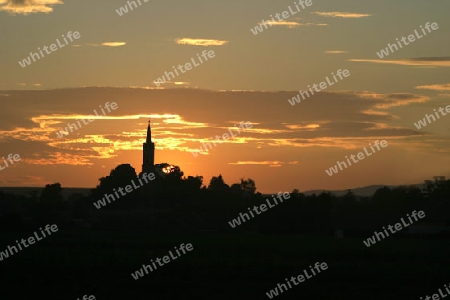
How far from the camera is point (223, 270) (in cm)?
4700

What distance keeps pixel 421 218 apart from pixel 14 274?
7141 centimetres

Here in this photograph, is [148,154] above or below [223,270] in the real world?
above

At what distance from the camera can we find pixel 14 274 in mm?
43500

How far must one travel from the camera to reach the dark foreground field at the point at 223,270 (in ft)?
127

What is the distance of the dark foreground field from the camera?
38.6 metres

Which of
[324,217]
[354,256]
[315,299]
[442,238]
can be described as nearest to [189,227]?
[324,217]

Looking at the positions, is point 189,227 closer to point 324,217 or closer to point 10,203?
point 324,217

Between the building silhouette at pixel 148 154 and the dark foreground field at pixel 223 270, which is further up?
the building silhouette at pixel 148 154

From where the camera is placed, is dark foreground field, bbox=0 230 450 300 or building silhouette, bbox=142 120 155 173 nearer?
dark foreground field, bbox=0 230 450 300

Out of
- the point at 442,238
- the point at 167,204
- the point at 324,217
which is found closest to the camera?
the point at 442,238

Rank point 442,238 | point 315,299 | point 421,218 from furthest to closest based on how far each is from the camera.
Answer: point 421,218 < point 442,238 < point 315,299

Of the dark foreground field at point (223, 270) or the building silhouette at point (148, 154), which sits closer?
the dark foreground field at point (223, 270)

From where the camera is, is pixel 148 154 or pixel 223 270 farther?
pixel 148 154

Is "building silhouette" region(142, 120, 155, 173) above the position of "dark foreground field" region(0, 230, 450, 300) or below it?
above
